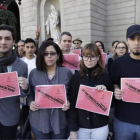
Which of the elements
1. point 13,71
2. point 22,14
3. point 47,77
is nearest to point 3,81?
point 13,71

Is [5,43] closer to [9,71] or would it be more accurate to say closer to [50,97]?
[9,71]

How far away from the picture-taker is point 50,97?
2008 millimetres

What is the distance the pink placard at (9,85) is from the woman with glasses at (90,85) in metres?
0.68

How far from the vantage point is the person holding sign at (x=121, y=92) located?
6.21 feet

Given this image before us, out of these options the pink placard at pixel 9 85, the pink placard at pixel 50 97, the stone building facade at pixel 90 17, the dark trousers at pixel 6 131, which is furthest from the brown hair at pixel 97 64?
the stone building facade at pixel 90 17

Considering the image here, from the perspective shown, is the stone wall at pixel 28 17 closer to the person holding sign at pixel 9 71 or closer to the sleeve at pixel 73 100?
the person holding sign at pixel 9 71

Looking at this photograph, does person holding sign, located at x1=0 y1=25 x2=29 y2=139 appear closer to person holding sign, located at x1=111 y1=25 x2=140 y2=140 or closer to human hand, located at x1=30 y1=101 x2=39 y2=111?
human hand, located at x1=30 y1=101 x2=39 y2=111

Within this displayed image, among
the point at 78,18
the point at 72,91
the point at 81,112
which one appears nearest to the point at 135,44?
the point at 72,91

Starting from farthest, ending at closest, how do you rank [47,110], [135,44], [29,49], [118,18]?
1. [118,18]
2. [29,49]
3. [47,110]
4. [135,44]

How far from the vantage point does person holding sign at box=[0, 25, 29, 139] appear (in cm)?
200

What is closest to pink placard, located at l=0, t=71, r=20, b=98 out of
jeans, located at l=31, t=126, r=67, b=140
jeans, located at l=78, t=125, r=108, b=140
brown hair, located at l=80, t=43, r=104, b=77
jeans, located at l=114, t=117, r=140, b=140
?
jeans, located at l=31, t=126, r=67, b=140

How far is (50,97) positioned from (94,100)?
54 centimetres

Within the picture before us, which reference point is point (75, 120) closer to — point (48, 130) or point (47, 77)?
point (48, 130)

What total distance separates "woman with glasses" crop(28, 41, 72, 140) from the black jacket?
0.33ft
